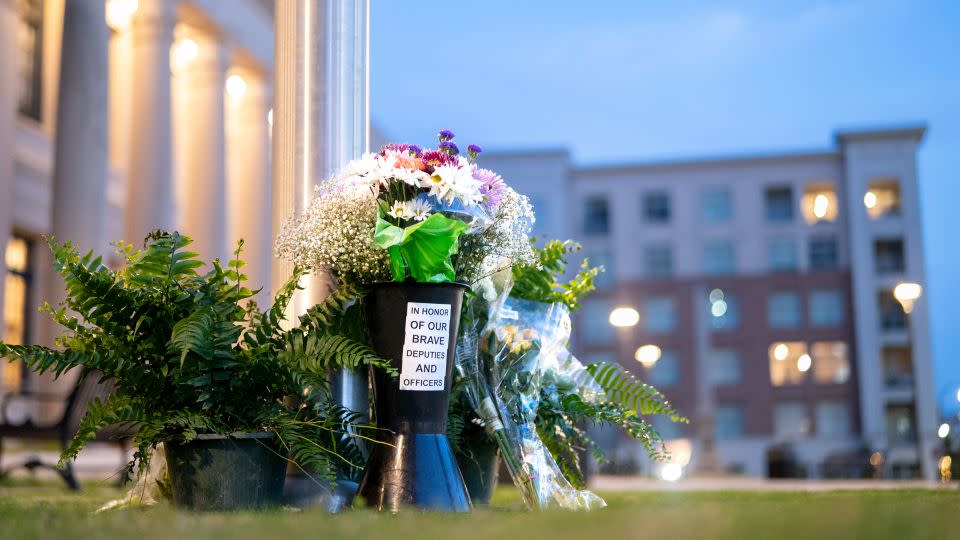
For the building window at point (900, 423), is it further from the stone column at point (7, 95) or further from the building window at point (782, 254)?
the stone column at point (7, 95)

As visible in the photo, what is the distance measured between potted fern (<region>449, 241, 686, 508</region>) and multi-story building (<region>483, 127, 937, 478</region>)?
52.5m

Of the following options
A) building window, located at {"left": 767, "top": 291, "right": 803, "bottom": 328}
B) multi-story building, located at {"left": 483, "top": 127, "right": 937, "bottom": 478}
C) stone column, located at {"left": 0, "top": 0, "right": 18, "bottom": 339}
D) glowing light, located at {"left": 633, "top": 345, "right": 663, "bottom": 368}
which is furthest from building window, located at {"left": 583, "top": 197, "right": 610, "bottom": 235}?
stone column, located at {"left": 0, "top": 0, "right": 18, "bottom": 339}

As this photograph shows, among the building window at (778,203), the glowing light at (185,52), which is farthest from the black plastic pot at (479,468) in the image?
the building window at (778,203)

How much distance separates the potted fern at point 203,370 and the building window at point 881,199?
60987 millimetres

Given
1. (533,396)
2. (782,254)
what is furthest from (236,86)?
(782,254)

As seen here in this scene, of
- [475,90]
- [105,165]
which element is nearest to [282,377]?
[105,165]

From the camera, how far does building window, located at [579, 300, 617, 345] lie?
64.3 m

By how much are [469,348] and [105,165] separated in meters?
13.0

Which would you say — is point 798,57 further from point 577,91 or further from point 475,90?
point 475,90

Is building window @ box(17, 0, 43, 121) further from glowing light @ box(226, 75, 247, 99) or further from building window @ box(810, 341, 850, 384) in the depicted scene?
building window @ box(810, 341, 850, 384)

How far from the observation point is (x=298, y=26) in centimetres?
548

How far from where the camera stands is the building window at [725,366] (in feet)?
200

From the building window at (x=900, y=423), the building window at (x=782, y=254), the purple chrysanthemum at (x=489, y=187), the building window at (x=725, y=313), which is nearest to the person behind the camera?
the purple chrysanthemum at (x=489, y=187)

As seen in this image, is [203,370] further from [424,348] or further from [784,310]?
[784,310]
